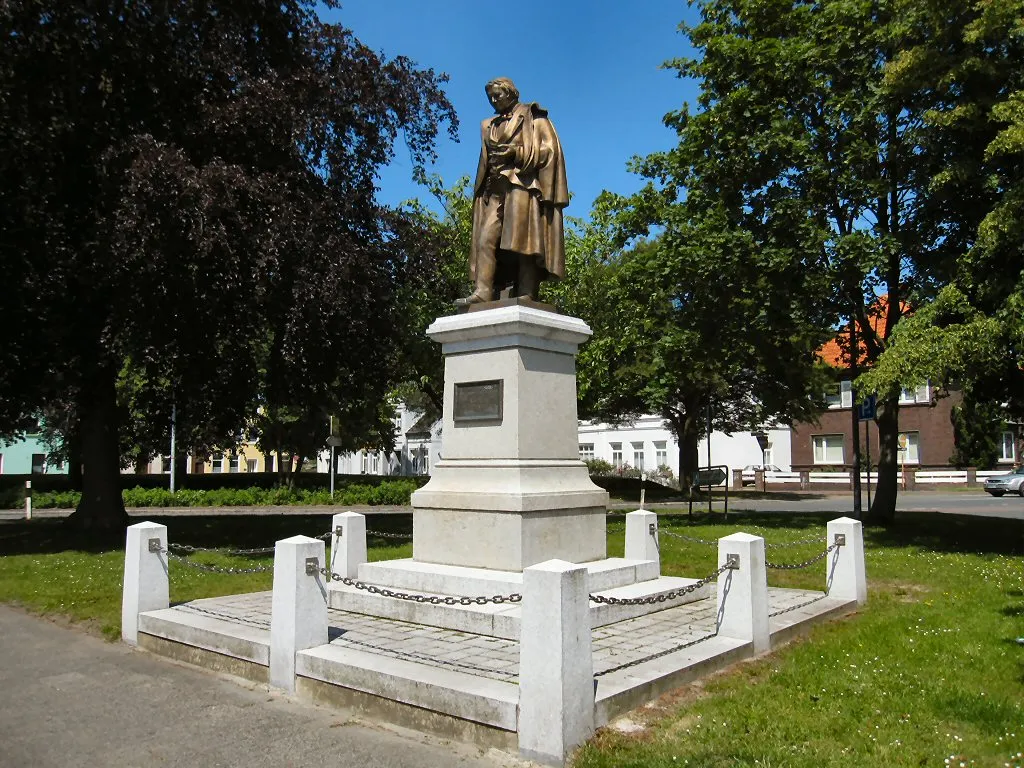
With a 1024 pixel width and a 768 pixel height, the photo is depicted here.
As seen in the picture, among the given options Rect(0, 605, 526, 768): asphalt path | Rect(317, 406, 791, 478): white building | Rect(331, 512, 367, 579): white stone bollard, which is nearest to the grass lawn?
Rect(0, 605, 526, 768): asphalt path

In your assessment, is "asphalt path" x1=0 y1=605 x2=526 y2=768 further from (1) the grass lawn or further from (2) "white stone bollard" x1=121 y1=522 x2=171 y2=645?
(1) the grass lawn

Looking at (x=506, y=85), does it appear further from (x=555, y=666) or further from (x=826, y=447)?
(x=826, y=447)

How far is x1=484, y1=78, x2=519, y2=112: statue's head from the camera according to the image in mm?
9375

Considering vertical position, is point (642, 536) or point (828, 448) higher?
point (828, 448)

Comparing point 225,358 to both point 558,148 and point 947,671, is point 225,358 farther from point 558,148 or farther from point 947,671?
point 947,671

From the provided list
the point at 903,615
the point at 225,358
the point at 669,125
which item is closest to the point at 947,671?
the point at 903,615

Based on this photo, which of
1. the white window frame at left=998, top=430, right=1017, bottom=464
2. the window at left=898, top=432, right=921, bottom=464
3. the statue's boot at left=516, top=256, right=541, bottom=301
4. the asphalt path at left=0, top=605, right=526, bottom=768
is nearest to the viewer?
the asphalt path at left=0, top=605, right=526, bottom=768

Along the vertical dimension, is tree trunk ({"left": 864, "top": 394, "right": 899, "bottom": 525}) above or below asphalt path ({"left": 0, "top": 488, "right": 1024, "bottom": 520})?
above

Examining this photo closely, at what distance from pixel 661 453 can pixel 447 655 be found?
50237mm

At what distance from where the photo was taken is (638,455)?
187 ft

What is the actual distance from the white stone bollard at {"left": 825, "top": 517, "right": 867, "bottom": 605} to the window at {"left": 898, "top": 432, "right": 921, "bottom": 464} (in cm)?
4430

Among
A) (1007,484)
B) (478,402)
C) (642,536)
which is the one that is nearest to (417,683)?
(478,402)

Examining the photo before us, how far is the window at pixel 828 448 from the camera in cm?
5241

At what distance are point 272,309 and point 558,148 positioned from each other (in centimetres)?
811
